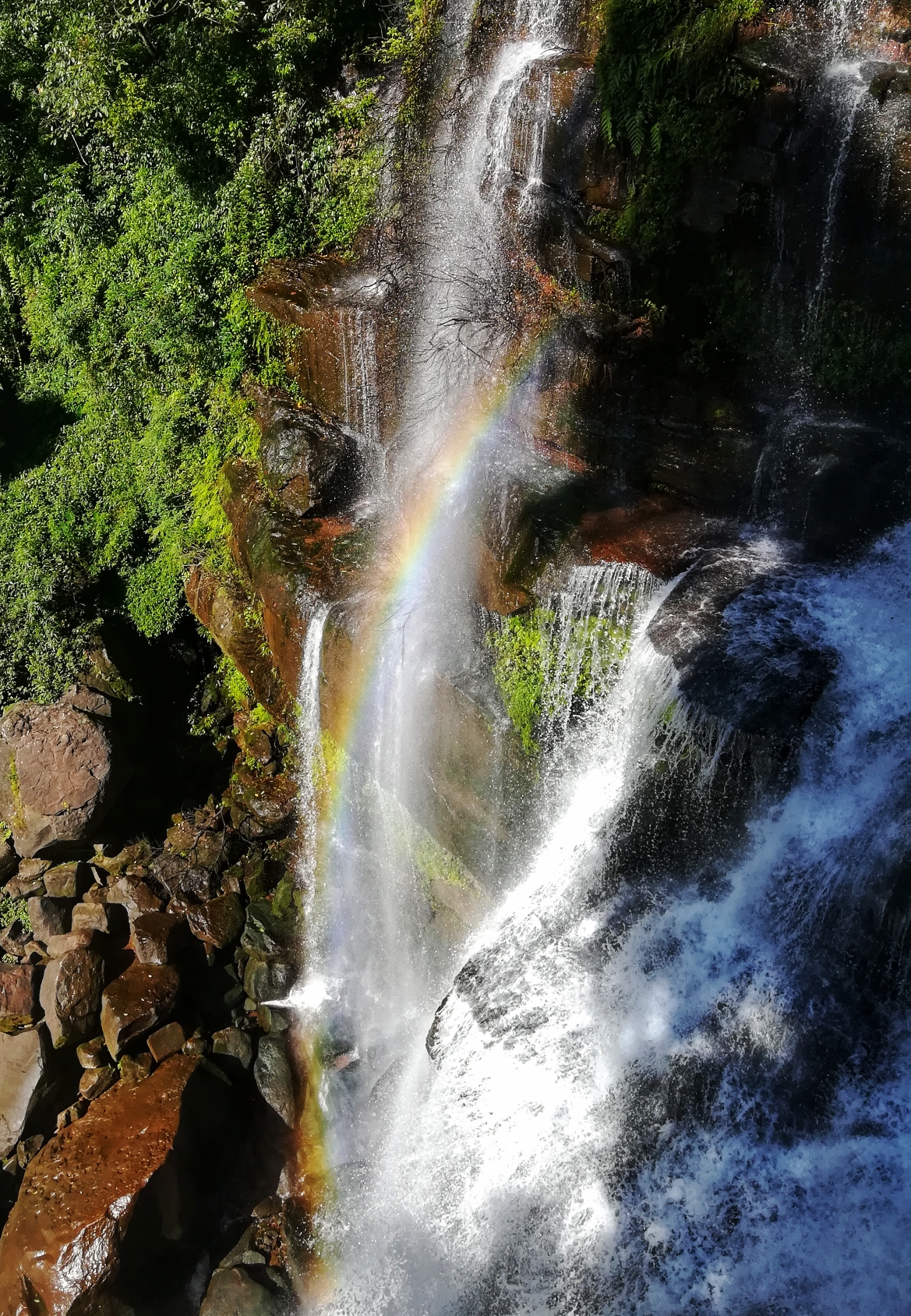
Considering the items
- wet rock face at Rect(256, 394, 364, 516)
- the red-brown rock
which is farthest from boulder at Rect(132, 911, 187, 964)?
the red-brown rock

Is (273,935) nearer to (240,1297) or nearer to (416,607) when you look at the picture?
(240,1297)

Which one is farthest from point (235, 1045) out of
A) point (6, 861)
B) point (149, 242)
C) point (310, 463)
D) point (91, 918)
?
point (149, 242)

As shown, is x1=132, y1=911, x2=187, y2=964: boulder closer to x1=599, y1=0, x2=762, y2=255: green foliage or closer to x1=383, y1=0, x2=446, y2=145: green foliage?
x1=599, y1=0, x2=762, y2=255: green foliage

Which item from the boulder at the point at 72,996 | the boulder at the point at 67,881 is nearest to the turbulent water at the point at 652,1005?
the boulder at the point at 72,996

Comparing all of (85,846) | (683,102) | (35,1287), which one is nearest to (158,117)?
(683,102)

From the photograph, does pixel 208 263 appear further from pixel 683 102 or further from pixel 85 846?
pixel 85 846
